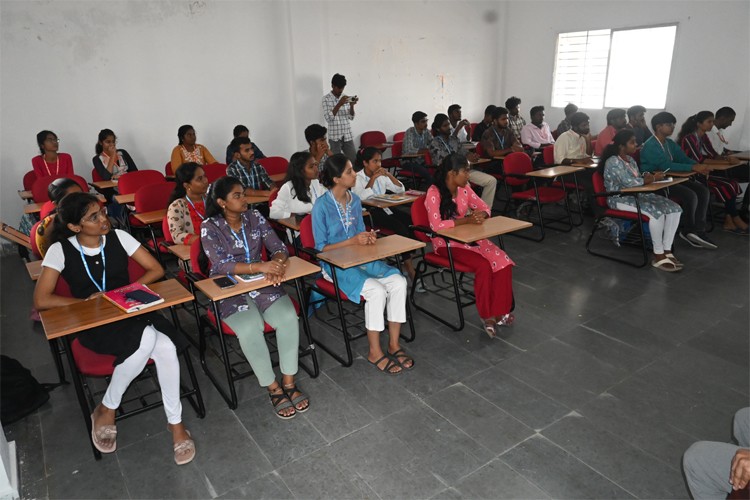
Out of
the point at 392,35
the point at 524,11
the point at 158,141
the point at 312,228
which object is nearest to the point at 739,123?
the point at 524,11

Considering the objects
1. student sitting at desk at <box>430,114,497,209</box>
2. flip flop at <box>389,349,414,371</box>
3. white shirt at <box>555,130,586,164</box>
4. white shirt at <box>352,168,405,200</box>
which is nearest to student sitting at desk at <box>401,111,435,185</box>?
student sitting at desk at <box>430,114,497,209</box>

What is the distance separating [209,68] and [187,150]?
1418mm

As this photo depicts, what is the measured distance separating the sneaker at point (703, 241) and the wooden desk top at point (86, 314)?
5.13m

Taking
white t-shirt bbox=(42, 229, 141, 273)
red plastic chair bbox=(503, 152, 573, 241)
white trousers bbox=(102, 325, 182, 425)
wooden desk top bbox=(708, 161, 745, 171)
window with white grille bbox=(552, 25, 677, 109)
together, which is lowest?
white trousers bbox=(102, 325, 182, 425)

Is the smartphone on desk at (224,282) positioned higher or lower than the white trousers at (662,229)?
higher

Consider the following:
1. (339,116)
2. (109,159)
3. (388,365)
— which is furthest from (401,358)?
(339,116)

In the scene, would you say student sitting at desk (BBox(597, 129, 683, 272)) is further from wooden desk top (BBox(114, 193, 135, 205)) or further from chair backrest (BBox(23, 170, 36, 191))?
chair backrest (BBox(23, 170, 36, 191))

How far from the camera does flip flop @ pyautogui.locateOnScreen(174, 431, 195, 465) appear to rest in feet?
7.64

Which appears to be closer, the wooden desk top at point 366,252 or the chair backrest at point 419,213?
the wooden desk top at point 366,252

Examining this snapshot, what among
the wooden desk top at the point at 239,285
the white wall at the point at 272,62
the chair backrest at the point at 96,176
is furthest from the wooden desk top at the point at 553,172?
the chair backrest at the point at 96,176

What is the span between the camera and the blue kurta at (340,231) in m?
3.07

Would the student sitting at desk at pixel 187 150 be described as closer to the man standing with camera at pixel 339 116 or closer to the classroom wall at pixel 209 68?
the classroom wall at pixel 209 68

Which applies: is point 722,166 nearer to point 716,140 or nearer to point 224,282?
point 716,140

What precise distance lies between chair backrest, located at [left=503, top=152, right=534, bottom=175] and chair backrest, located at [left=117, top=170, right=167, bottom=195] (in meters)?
3.81
